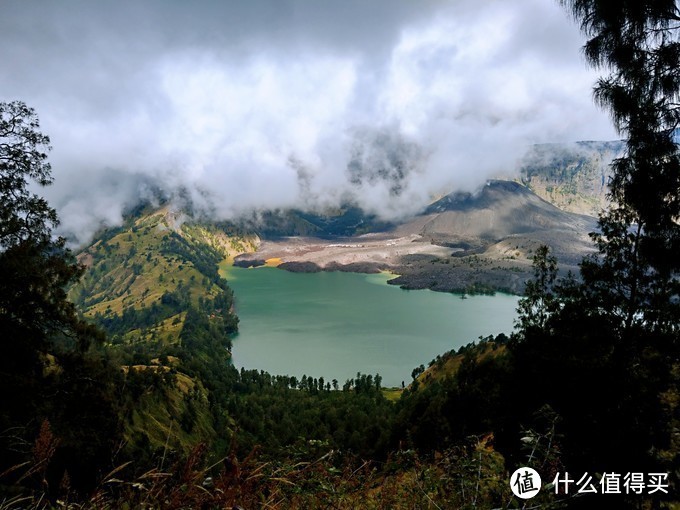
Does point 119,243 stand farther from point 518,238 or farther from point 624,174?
point 624,174

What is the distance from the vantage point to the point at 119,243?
191 meters

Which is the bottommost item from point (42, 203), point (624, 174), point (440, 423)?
point (440, 423)

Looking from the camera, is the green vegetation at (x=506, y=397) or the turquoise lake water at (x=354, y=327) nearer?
the green vegetation at (x=506, y=397)

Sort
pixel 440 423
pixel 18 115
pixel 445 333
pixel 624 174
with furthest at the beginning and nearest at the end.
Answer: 1. pixel 445 333
2. pixel 440 423
3. pixel 18 115
4. pixel 624 174

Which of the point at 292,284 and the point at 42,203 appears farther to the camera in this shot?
the point at 292,284

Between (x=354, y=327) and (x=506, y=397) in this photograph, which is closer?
(x=506, y=397)

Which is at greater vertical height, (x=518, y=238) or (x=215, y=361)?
(x=518, y=238)

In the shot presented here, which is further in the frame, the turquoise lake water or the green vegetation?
the turquoise lake water

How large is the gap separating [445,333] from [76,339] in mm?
75469

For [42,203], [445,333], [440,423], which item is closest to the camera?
[42,203]

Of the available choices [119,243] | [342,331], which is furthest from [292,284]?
[119,243]

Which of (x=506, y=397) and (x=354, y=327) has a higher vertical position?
(x=354, y=327)

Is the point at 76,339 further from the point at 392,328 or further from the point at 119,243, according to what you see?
the point at 119,243

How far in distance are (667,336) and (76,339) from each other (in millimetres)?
11050
